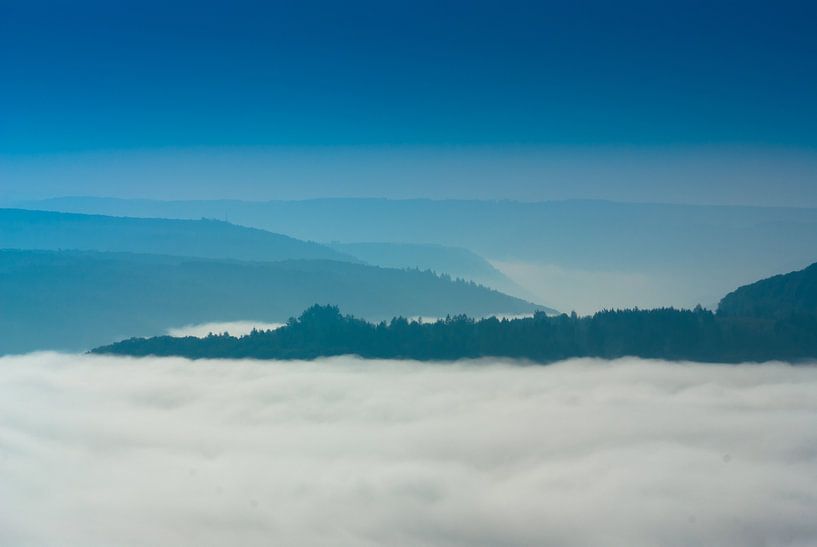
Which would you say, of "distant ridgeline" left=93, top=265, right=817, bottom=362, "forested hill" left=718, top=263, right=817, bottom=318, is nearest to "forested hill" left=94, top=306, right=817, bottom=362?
"distant ridgeline" left=93, top=265, right=817, bottom=362

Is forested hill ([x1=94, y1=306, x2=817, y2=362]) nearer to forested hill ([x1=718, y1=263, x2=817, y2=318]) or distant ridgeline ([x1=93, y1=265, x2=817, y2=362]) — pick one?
distant ridgeline ([x1=93, y1=265, x2=817, y2=362])

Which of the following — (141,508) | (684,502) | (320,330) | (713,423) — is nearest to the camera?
(684,502)

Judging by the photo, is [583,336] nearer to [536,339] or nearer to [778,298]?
[536,339]

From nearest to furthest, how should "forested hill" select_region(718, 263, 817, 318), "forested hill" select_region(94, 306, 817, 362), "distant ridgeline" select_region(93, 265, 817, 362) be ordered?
"forested hill" select_region(94, 306, 817, 362) < "distant ridgeline" select_region(93, 265, 817, 362) < "forested hill" select_region(718, 263, 817, 318)

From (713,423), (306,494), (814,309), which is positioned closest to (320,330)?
(306,494)

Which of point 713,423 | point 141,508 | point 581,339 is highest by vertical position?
point 581,339

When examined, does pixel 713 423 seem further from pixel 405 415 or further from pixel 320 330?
pixel 320 330
